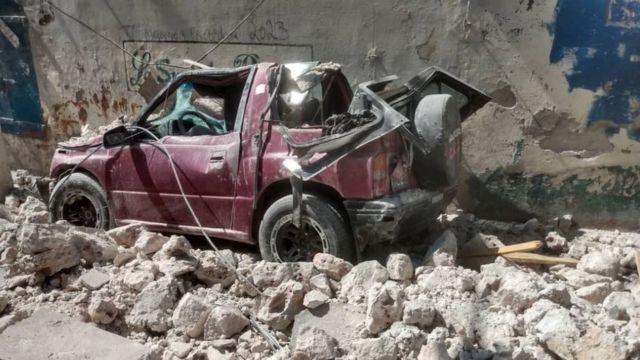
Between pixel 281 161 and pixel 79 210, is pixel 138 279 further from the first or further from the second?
pixel 79 210

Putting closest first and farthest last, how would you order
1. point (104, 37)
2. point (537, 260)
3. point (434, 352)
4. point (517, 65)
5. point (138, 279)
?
point (434, 352), point (138, 279), point (537, 260), point (517, 65), point (104, 37)

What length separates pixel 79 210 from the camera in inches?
247

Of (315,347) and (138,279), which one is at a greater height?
(138,279)

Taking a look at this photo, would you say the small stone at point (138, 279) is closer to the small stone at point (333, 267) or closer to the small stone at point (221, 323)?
the small stone at point (221, 323)

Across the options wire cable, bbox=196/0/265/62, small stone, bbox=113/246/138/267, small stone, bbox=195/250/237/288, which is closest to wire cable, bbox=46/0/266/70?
wire cable, bbox=196/0/265/62

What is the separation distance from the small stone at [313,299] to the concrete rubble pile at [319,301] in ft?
0.03

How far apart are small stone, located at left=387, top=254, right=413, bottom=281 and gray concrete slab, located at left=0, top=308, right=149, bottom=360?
170 centimetres

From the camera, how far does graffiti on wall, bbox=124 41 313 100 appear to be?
7445 mm

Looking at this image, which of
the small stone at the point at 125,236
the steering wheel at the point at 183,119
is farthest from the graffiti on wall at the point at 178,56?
the small stone at the point at 125,236

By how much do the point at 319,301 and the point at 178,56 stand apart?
501 cm

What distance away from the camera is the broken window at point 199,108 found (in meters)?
5.80

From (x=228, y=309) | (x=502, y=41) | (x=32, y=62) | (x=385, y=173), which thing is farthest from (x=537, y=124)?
(x=32, y=62)

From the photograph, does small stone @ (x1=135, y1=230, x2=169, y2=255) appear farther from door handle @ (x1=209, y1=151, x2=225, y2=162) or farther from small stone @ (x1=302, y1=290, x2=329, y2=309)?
Answer: small stone @ (x1=302, y1=290, x2=329, y2=309)

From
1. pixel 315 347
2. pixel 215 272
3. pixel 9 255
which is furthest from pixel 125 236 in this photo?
pixel 315 347
